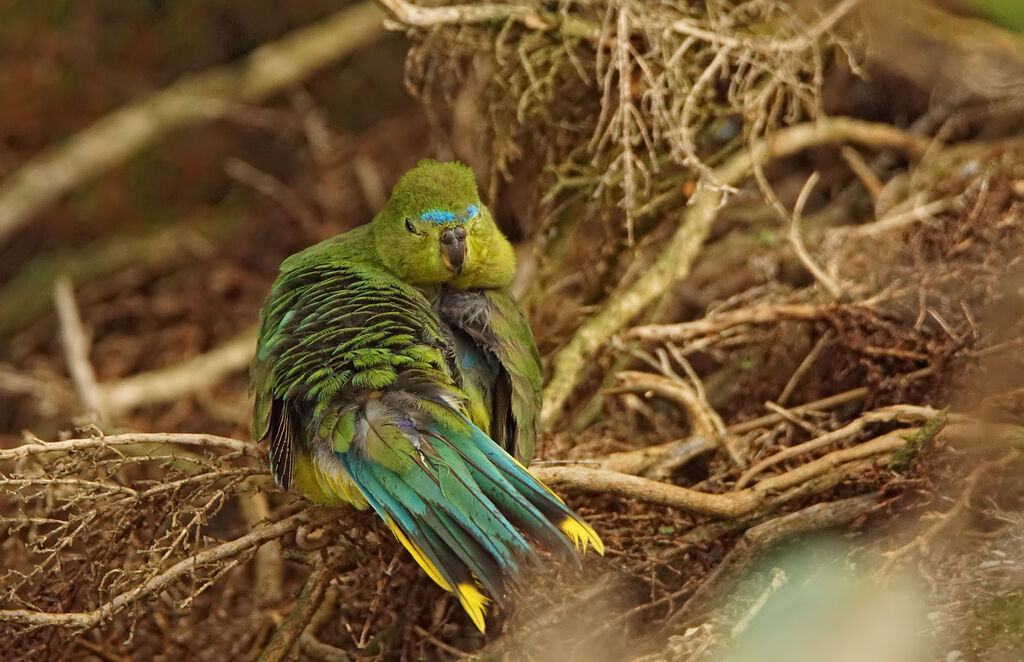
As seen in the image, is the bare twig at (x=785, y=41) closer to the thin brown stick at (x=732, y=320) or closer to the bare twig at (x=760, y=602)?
the thin brown stick at (x=732, y=320)

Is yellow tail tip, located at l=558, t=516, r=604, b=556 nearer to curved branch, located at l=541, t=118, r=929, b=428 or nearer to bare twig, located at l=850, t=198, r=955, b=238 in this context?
curved branch, located at l=541, t=118, r=929, b=428

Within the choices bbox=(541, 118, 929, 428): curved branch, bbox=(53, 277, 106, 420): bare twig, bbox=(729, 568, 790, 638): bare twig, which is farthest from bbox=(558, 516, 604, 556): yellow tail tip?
bbox=(53, 277, 106, 420): bare twig

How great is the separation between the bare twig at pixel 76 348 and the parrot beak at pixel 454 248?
2154 millimetres

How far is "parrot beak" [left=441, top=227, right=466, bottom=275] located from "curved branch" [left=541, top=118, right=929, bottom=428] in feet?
2.15

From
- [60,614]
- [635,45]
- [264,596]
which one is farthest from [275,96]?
[60,614]

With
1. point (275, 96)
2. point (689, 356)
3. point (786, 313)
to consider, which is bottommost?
point (689, 356)

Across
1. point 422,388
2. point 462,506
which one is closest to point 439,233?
point 422,388

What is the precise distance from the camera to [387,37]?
707cm

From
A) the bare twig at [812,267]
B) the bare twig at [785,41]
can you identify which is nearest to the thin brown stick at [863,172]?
the bare twig at [785,41]

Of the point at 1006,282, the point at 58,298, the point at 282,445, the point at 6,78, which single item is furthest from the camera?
the point at 6,78

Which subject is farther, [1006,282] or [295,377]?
[1006,282]

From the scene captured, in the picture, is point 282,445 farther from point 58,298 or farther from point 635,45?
point 58,298

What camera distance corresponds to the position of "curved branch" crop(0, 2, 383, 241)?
654 centimetres

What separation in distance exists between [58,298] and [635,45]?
3599mm
